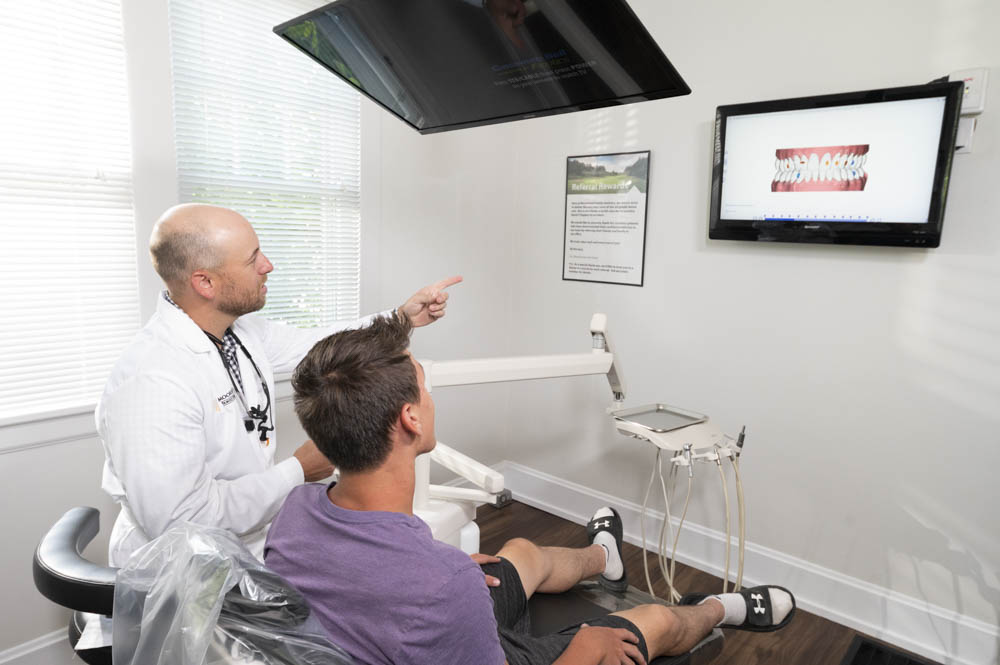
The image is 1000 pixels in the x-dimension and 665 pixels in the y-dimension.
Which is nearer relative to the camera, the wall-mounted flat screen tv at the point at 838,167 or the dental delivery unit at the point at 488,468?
the dental delivery unit at the point at 488,468

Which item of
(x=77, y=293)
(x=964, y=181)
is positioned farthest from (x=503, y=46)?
(x=964, y=181)

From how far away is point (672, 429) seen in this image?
187 cm

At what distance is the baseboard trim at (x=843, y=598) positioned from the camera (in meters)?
2.01

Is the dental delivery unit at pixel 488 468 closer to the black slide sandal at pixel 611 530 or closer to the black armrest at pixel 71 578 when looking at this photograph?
the black slide sandal at pixel 611 530

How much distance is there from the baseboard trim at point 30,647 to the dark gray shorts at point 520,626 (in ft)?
4.75

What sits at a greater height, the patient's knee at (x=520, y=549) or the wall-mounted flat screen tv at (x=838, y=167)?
the wall-mounted flat screen tv at (x=838, y=167)

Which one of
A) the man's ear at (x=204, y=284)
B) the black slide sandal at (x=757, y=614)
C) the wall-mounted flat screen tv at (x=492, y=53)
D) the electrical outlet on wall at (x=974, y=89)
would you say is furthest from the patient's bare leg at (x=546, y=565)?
the electrical outlet on wall at (x=974, y=89)

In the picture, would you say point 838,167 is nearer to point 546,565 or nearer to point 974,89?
point 974,89

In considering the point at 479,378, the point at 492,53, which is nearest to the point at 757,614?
the point at 479,378

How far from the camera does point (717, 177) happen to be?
2336 mm

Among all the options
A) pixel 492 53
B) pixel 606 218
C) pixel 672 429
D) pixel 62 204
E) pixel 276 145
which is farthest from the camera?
pixel 606 218

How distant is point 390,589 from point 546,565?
2.68 ft

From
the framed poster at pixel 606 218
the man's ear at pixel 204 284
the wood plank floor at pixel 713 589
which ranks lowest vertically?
the wood plank floor at pixel 713 589

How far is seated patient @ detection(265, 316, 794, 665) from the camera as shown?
918mm
